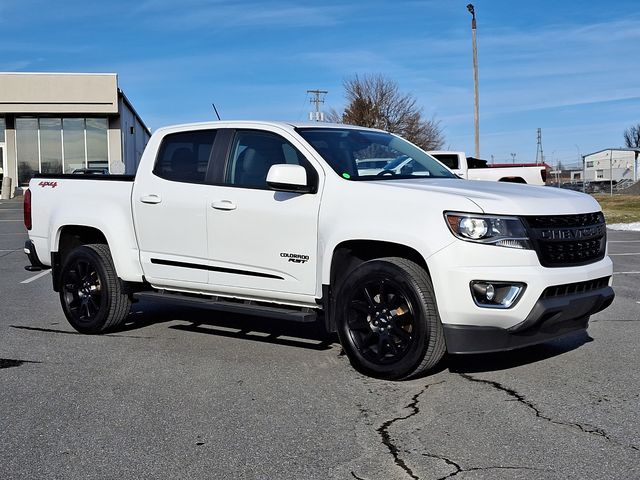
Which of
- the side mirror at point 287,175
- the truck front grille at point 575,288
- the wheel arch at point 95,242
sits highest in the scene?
the side mirror at point 287,175

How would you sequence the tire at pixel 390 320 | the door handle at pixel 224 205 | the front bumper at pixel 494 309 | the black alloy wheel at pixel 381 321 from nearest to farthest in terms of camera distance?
the front bumper at pixel 494 309 < the tire at pixel 390 320 < the black alloy wheel at pixel 381 321 < the door handle at pixel 224 205

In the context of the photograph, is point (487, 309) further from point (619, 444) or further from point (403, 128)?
point (403, 128)


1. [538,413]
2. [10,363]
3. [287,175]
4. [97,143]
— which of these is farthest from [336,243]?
[97,143]

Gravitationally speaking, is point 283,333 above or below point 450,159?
below

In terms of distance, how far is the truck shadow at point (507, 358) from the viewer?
5.91 meters

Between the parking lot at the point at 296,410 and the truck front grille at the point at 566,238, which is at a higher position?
the truck front grille at the point at 566,238

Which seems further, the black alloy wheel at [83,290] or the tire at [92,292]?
the black alloy wheel at [83,290]

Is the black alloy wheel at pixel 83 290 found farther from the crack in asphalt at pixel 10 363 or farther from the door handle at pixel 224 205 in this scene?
the door handle at pixel 224 205

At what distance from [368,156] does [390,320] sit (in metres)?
1.64

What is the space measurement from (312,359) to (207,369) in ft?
2.80

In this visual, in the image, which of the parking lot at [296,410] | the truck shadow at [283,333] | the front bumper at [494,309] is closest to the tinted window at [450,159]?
the truck shadow at [283,333]

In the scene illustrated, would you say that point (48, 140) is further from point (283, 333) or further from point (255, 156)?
point (255, 156)

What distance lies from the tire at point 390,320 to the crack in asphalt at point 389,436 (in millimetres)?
270

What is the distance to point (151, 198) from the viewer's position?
692 centimetres
